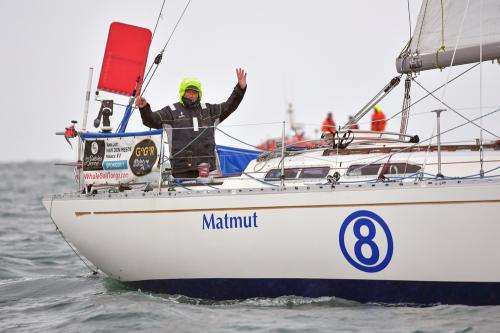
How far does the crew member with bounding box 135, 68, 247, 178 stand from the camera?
8.92 meters

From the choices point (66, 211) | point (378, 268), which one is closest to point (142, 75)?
point (66, 211)

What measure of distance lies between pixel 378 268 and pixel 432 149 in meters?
1.75

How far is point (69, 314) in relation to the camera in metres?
8.12

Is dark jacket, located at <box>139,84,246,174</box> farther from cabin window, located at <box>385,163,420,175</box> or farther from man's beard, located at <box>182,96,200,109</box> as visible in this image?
cabin window, located at <box>385,163,420,175</box>

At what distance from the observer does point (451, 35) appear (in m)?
8.33

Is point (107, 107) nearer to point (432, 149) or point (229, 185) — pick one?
point (229, 185)

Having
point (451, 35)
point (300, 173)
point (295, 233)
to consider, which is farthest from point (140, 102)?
point (451, 35)

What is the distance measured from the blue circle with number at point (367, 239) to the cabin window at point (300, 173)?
3.01 ft

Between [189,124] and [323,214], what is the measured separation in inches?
83.3

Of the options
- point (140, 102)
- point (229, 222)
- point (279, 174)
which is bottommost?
point (229, 222)

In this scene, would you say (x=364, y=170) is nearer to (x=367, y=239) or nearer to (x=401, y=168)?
(x=401, y=168)

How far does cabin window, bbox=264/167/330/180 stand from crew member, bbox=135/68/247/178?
2.68 ft

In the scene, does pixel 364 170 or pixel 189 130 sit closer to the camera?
pixel 364 170

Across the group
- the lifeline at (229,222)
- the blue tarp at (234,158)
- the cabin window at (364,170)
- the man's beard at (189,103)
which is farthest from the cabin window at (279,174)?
the man's beard at (189,103)
